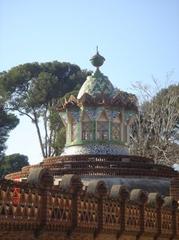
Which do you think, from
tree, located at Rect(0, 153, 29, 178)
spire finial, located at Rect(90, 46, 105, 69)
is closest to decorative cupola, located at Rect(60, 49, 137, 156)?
spire finial, located at Rect(90, 46, 105, 69)

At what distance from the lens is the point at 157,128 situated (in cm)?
3994

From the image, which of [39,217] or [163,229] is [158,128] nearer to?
[163,229]

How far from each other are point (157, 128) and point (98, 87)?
15.4 metres

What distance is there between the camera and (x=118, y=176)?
20516 mm

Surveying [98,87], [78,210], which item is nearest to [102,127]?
[98,87]

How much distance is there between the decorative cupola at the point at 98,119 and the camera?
965 inches

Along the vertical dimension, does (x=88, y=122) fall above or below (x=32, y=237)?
above

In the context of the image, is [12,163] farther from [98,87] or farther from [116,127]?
[116,127]

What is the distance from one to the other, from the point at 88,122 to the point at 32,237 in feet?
48.4

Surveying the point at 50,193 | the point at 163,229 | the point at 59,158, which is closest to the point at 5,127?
the point at 59,158

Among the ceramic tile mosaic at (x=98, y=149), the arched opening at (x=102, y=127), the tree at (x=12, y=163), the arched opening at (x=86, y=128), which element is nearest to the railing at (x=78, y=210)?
the ceramic tile mosaic at (x=98, y=149)

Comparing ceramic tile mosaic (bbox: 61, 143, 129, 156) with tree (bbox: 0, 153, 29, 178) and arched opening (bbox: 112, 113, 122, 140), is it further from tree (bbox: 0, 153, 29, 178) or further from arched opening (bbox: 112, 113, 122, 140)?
tree (bbox: 0, 153, 29, 178)

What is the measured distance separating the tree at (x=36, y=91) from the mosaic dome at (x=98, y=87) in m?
21.1

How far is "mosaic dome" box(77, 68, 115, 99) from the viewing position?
25.0 meters
